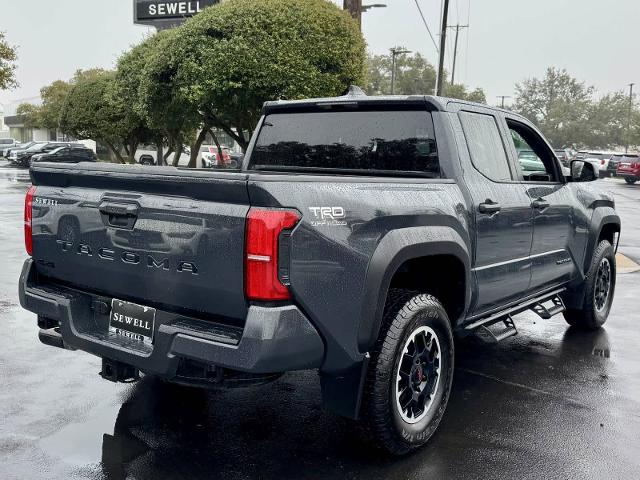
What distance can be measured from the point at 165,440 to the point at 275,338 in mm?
1293

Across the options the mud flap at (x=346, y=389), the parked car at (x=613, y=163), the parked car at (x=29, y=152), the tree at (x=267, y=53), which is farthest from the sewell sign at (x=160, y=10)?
the mud flap at (x=346, y=389)

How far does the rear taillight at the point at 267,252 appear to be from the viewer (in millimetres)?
2787

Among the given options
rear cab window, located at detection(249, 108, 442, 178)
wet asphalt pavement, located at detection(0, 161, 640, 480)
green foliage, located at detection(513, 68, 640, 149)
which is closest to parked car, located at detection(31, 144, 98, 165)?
wet asphalt pavement, located at detection(0, 161, 640, 480)

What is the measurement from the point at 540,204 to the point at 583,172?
88 cm

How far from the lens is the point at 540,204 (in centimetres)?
480

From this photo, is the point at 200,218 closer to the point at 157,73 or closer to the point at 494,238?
the point at 494,238

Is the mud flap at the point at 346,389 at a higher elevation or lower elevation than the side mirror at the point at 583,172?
lower

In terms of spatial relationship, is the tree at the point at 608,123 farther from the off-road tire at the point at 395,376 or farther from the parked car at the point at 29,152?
the off-road tire at the point at 395,376

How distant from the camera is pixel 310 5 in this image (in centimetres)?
1423

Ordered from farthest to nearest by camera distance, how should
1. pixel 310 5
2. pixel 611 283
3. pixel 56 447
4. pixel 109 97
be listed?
pixel 109 97 → pixel 310 5 → pixel 611 283 → pixel 56 447

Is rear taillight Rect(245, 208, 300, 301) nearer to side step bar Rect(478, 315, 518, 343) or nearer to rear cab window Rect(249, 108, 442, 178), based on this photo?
rear cab window Rect(249, 108, 442, 178)

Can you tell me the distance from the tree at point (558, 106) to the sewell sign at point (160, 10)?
91281 mm

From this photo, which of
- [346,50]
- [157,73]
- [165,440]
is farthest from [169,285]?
[157,73]

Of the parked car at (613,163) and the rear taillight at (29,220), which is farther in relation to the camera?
the parked car at (613,163)
